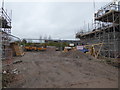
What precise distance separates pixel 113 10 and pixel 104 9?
1.87 m

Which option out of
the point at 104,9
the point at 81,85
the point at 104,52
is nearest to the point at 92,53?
the point at 104,52

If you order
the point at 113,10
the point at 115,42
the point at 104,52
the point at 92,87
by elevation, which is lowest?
the point at 92,87

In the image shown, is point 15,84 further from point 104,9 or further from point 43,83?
point 104,9

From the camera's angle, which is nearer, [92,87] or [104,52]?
[92,87]

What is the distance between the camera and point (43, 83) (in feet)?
18.5

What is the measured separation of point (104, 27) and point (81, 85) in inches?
423

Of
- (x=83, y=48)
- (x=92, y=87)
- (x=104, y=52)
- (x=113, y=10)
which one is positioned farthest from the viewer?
(x=83, y=48)

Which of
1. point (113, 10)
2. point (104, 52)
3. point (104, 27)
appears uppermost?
point (113, 10)

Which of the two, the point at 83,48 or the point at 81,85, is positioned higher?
the point at 83,48

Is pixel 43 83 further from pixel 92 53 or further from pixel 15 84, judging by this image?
pixel 92 53

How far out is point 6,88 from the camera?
4.86 metres

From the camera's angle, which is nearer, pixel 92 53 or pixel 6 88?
pixel 6 88

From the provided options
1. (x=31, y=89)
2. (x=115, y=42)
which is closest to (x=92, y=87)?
(x=31, y=89)

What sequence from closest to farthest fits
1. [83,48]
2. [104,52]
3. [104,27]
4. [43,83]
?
[43,83] → [104,52] → [104,27] → [83,48]
